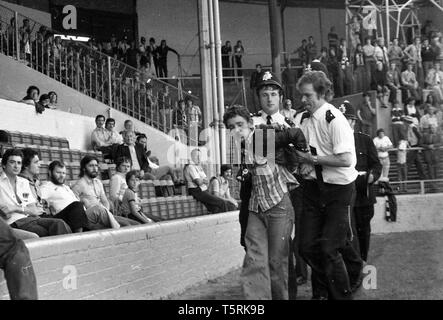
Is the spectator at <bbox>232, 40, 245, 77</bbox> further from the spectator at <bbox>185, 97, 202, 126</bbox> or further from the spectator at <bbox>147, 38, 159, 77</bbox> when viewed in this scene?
the spectator at <bbox>185, 97, 202, 126</bbox>

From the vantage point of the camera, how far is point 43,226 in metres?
5.91

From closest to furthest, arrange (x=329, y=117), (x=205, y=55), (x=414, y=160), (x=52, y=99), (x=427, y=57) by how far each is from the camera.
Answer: (x=329, y=117) < (x=205, y=55) < (x=52, y=99) < (x=414, y=160) < (x=427, y=57)

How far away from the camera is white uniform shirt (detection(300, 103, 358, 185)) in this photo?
5242 millimetres

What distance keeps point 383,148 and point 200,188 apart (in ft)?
16.2

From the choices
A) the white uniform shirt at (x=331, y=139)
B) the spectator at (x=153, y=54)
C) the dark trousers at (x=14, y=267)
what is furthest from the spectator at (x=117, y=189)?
the spectator at (x=153, y=54)

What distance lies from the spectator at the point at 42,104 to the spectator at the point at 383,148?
5.69 metres

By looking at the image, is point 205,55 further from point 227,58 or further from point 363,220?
point 227,58

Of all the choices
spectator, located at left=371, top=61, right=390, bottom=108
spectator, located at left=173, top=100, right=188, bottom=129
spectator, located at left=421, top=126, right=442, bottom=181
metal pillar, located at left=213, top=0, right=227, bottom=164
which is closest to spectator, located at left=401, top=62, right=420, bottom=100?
spectator, located at left=371, top=61, right=390, bottom=108

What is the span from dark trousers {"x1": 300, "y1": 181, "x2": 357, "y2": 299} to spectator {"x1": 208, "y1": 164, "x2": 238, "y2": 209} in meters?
5.19

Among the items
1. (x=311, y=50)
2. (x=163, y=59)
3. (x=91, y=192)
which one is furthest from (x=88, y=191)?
(x=311, y=50)

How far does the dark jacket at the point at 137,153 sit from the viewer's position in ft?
37.6
